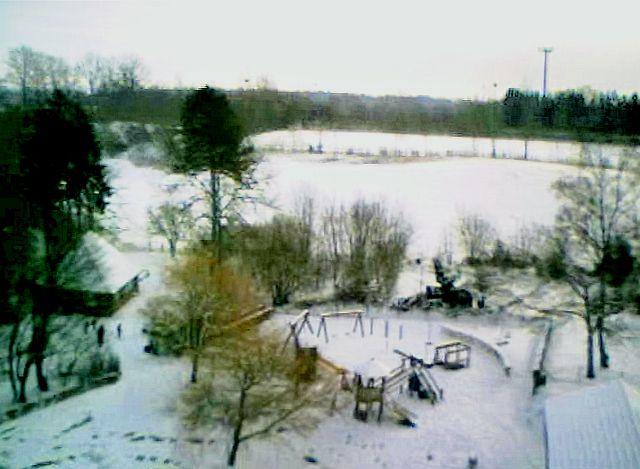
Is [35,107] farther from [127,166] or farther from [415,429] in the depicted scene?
[415,429]

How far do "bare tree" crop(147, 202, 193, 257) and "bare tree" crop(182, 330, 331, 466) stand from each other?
19.0 feet

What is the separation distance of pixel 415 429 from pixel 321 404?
100 cm

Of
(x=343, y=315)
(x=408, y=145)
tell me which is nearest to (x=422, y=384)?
(x=343, y=315)

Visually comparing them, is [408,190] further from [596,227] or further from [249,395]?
[249,395]

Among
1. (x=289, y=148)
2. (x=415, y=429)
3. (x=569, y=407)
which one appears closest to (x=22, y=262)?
(x=415, y=429)

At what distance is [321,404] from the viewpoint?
655 cm

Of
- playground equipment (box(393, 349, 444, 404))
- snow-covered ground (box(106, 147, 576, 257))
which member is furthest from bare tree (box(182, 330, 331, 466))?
snow-covered ground (box(106, 147, 576, 257))

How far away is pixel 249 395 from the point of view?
20.3 ft

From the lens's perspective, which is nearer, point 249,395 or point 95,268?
point 249,395

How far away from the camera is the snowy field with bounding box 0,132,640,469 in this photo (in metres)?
6.09

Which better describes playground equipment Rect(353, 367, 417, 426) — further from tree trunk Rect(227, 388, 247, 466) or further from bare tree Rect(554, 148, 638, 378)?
bare tree Rect(554, 148, 638, 378)

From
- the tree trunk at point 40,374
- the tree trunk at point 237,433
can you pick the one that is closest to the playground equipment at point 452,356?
the tree trunk at point 237,433

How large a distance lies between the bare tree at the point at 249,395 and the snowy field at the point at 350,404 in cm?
19

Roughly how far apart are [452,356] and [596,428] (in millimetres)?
3365
